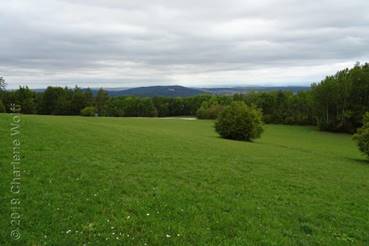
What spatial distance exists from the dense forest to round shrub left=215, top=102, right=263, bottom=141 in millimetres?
23446

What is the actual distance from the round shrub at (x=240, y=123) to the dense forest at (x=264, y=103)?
76.9 ft

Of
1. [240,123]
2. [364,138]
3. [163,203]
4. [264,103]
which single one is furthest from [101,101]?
[163,203]

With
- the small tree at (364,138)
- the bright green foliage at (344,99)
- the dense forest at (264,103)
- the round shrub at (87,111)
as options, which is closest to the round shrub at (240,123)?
the small tree at (364,138)

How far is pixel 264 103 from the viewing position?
11325 centimetres

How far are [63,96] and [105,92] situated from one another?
81.4ft

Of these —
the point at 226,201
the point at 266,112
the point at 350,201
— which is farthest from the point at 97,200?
the point at 266,112

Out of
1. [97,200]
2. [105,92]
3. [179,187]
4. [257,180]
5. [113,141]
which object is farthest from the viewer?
[105,92]

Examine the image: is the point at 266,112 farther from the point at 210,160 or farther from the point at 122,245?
the point at 122,245

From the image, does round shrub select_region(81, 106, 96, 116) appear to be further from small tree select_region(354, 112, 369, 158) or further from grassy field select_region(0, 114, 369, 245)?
grassy field select_region(0, 114, 369, 245)

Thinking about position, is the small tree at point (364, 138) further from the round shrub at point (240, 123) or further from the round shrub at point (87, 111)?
the round shrub at point (87, 111)

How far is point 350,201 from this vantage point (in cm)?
1306

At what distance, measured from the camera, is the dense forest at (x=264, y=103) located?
3174 inches

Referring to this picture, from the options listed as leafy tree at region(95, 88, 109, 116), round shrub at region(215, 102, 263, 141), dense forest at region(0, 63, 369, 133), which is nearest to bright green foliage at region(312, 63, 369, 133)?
dense forest at region(0, 63, 369, 133)

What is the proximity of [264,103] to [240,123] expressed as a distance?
222 ft
